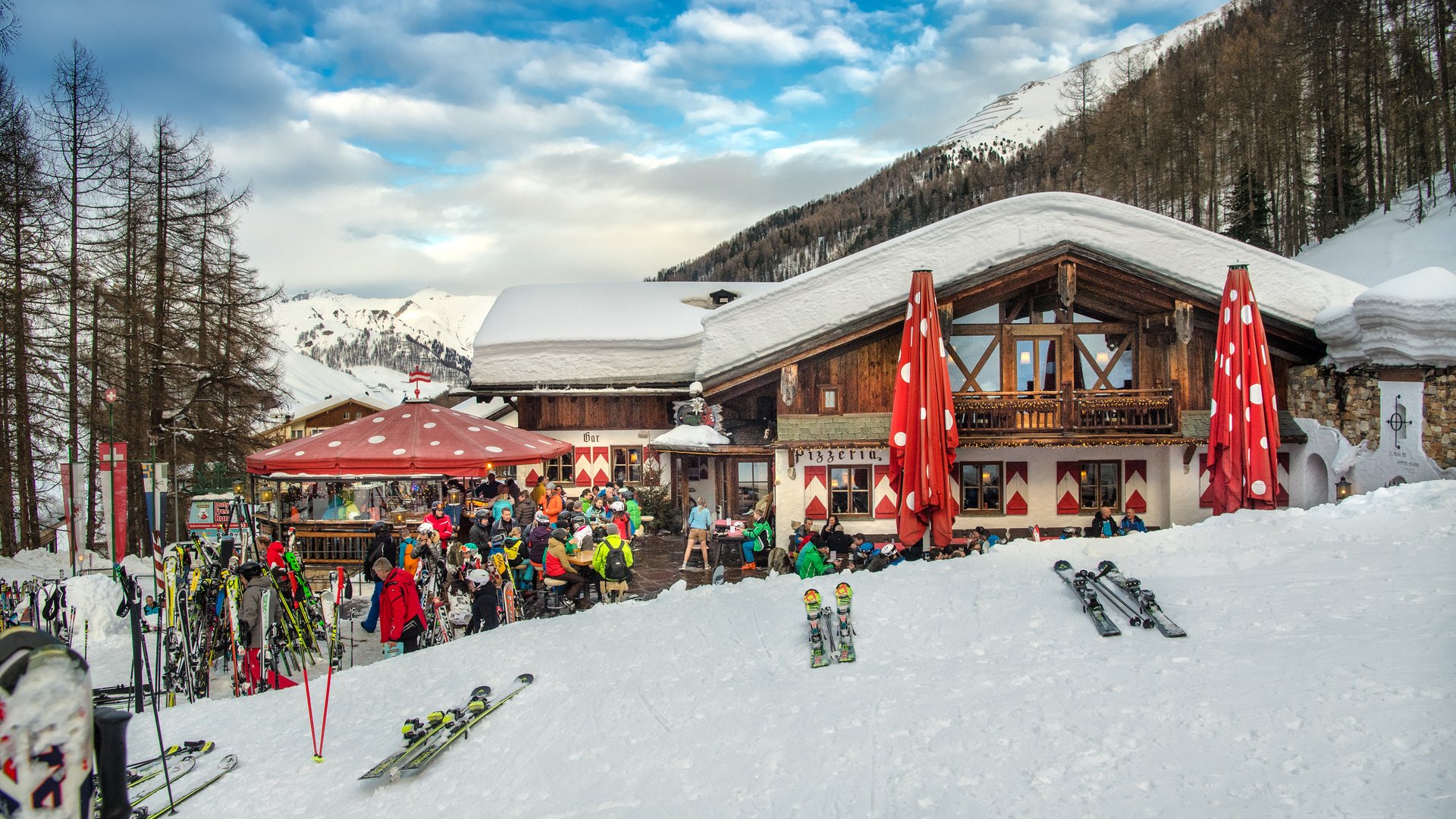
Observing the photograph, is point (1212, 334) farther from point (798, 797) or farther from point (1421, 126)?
point (1421, 126)

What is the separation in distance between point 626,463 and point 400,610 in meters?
13.9

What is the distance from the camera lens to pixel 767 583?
36.9 ft

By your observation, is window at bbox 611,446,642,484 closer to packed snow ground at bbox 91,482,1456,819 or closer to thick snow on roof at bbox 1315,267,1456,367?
packed snow ground at bbox 91,482,1456,819

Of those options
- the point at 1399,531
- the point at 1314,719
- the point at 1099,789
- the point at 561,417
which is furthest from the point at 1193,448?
the point at 561,417

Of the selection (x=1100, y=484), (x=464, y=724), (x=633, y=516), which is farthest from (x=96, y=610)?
(x=1100, y=484)

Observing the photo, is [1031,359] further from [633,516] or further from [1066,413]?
[633,516]

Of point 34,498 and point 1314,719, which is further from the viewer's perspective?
point 34,498

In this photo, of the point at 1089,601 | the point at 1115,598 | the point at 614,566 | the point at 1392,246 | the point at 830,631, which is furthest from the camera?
the point at 1392,246

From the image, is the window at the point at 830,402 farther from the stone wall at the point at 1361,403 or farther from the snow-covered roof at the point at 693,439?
the stone wall at the point at 1361,403

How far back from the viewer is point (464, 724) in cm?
757

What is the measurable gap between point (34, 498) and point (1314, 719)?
1010 inches

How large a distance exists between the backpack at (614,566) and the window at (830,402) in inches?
246

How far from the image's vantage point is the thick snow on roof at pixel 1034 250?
16047 mm

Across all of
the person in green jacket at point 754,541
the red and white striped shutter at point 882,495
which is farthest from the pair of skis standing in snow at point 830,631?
the red and white striped shutter at point 882,495
